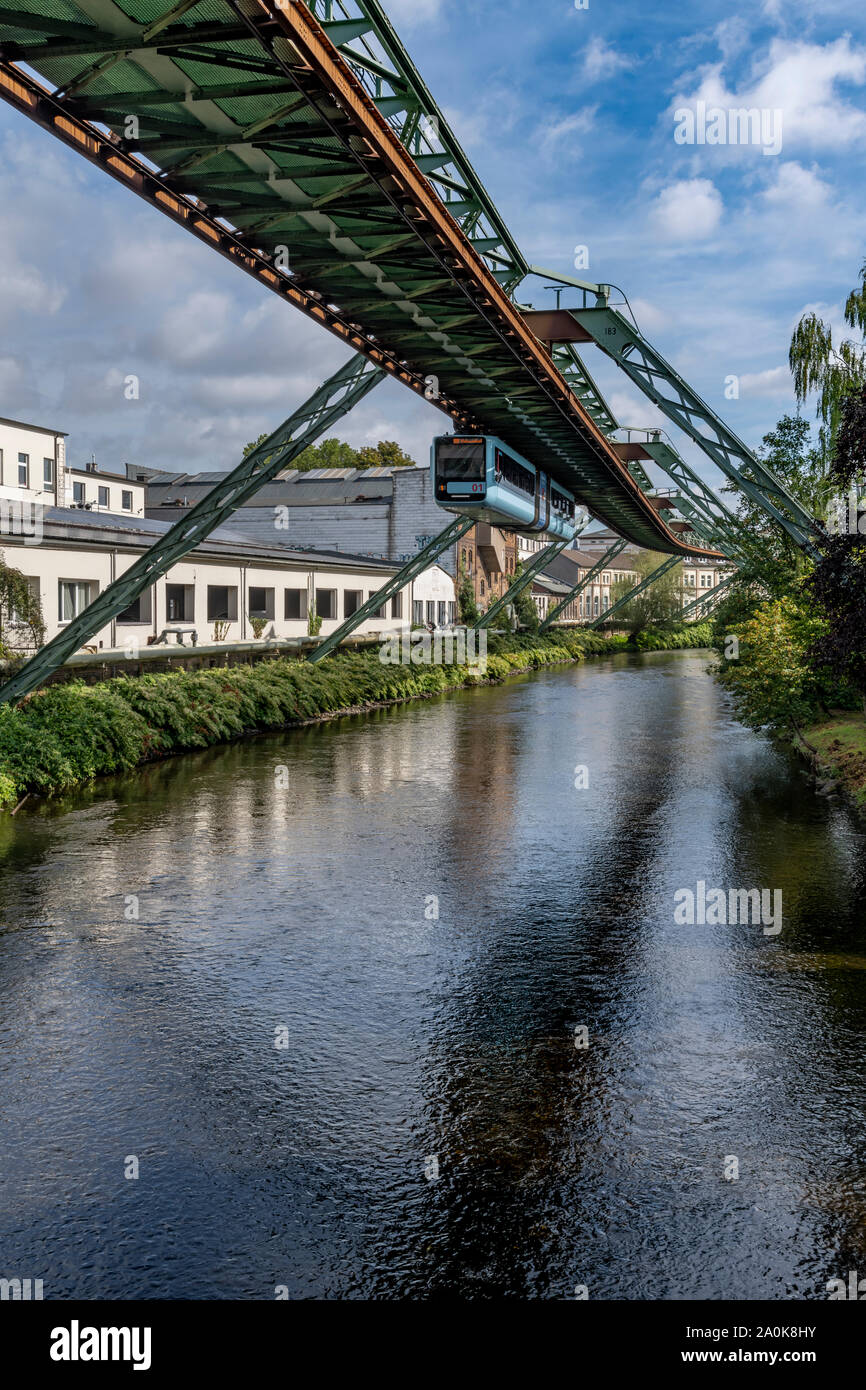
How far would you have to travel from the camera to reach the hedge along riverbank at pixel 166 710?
1755 centimetres

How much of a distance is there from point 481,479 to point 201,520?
8382 millimetres

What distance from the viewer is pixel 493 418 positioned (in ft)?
91.9

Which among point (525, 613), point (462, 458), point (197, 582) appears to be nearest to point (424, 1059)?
point (462, 458)

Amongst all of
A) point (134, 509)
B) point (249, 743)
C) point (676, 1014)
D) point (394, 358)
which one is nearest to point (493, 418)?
point (394, 358)

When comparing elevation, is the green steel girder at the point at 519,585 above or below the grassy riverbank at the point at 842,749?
above

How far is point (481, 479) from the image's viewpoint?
2691 centimetres

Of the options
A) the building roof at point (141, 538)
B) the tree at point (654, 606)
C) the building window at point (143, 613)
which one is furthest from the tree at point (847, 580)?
the tree at point (654, 606)

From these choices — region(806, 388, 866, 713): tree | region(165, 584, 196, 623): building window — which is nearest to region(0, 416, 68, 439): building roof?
region(165, 584, 196, 623): building window

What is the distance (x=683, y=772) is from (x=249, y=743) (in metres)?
9.86

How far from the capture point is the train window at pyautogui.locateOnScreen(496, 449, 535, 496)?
2853cm

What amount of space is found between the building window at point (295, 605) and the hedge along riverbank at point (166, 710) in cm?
244

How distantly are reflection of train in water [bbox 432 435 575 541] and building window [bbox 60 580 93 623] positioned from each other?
9044mm

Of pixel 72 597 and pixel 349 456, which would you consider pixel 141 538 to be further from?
pixel 349 456

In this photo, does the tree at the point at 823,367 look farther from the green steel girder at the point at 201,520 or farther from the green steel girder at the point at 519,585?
the green steel girder at the point at 519,585
